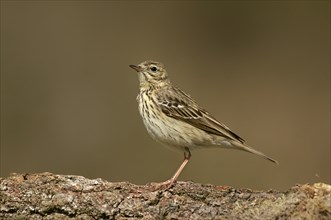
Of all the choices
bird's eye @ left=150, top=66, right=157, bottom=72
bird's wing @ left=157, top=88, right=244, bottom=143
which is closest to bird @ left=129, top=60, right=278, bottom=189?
bird's wing @ left=157, top=88, right=244, bottom=143

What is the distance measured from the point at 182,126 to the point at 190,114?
0.23 metres

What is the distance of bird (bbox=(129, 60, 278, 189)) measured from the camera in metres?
10.0

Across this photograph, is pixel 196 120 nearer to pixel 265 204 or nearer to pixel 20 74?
pixel 265 204

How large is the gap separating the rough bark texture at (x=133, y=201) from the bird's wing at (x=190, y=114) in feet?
6.28

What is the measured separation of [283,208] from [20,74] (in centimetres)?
1195

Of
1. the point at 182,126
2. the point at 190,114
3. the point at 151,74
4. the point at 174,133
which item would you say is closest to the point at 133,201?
the point at 174,133

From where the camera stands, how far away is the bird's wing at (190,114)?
33.1 ft

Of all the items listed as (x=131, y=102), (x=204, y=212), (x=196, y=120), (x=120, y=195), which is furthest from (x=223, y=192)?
(x=131, y=102)

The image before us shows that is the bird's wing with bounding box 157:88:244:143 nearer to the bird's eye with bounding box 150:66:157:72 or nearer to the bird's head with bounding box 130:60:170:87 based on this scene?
the bird's head with bounding box 130:60:170:87

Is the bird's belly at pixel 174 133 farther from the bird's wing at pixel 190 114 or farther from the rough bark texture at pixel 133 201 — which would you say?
the rough bark texture at pixel 133 201

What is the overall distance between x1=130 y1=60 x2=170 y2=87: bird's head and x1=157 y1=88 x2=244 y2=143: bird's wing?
0.23m

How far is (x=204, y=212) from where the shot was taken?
8016 millimetres

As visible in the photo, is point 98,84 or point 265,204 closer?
point 265,204

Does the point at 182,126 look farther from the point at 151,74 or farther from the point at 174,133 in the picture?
the point at 151,74
